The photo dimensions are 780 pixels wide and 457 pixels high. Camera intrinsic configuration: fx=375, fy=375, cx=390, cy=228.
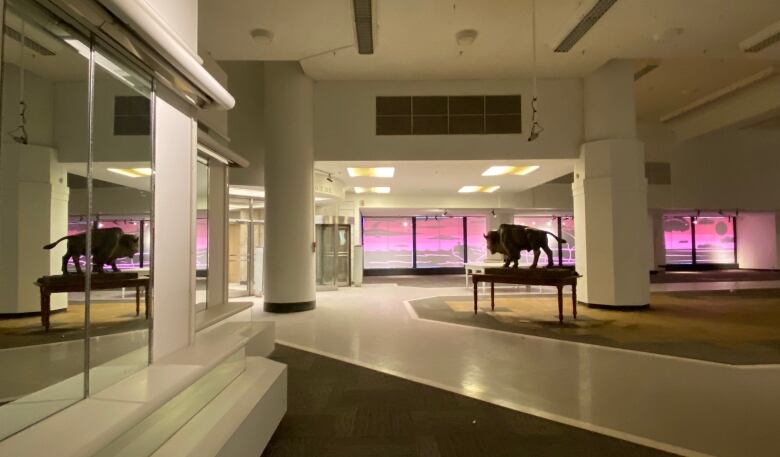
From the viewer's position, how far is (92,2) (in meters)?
1.27

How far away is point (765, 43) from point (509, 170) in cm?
500

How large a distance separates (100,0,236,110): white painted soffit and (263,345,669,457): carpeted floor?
7.10ft

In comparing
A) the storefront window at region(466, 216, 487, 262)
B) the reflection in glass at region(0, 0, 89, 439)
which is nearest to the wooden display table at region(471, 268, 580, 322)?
the reflection in glass at region(0, 0, 89, 439)

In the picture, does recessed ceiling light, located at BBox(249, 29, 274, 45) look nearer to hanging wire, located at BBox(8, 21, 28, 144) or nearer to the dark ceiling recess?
the dark ceiling recess

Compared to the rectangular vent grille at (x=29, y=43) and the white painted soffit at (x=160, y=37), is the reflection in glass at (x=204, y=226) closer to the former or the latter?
the white painted soffit at (x=160, y=37)

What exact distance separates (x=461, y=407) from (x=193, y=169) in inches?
102

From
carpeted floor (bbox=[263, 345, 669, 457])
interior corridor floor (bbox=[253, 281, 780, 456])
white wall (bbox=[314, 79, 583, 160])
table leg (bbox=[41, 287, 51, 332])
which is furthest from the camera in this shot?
white wall (bbox=[314, 79, 583, 160])

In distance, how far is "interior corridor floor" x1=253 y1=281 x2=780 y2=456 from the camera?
8.59ft

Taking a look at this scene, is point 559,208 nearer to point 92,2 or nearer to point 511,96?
point 511,96

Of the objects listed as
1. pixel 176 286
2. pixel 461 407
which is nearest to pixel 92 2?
pixel 176 286

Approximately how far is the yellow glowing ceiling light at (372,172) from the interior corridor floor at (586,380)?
4.57 metres

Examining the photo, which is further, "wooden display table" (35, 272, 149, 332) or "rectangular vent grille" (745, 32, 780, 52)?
"rectangular vent grille" (745, 32, 780, 52)

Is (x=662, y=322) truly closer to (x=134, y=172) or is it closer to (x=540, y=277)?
(x=540, y=277)

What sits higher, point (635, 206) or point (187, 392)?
point (635, 206)
